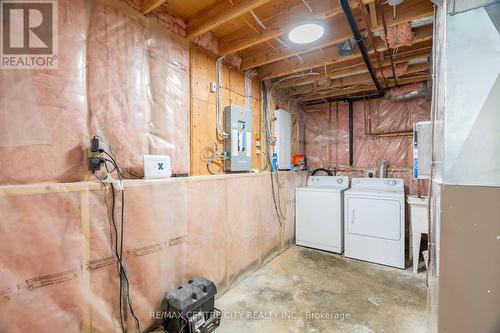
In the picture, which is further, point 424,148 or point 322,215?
point 322,215

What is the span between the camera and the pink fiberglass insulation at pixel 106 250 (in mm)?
1163

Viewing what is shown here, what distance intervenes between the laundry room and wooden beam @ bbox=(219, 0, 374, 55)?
14 mm

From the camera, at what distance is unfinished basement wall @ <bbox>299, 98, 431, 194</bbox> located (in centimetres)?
352

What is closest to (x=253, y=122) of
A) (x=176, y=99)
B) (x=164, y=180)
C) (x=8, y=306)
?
(x=176, y=99)

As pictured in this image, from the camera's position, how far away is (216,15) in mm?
1839

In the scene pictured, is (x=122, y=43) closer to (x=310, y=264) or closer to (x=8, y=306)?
(x=8, y=306)

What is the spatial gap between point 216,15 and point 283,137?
200 centimetres

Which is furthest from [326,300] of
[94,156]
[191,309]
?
[94,156]

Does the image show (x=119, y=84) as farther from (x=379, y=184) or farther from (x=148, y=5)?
(x=379, y=184)

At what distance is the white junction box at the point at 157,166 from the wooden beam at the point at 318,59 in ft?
6.10

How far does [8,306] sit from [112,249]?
1.61ft

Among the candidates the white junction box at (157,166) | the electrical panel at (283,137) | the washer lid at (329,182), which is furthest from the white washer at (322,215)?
the white junction box at (157,166)

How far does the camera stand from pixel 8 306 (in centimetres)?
112

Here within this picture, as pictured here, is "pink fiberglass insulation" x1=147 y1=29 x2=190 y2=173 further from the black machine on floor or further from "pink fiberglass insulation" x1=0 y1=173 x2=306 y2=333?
the black machine on floor
